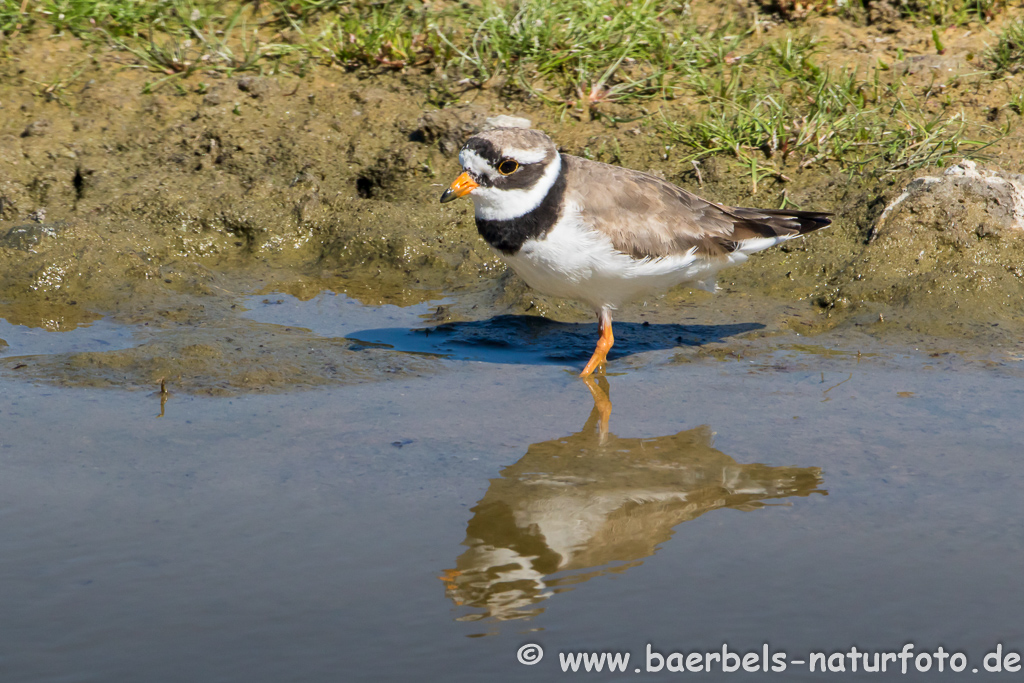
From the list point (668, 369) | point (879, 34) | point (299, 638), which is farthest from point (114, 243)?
point (879, 34)

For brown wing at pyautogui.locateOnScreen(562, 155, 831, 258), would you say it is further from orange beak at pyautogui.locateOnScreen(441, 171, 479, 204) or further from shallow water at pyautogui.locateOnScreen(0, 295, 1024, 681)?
shallow water at pyautogui.locateOnScreen(0, 295, 1024, 681)

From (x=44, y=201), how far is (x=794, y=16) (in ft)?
20.1

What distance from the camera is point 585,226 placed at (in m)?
5.59

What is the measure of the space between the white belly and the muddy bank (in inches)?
27.0

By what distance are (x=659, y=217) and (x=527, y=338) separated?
1.09m

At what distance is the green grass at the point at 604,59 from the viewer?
750 centimetres

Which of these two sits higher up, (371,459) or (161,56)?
(161,56)

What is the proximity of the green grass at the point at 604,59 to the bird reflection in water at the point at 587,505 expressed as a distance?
11.2ft

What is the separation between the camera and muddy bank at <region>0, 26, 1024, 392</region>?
19.8 feet

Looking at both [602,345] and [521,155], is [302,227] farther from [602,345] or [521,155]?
[602,345]

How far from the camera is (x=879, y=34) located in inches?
331

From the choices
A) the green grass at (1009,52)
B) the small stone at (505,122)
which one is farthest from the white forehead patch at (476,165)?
the green grass at (1009,52)

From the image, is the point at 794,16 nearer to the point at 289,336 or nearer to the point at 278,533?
the point at 289,336

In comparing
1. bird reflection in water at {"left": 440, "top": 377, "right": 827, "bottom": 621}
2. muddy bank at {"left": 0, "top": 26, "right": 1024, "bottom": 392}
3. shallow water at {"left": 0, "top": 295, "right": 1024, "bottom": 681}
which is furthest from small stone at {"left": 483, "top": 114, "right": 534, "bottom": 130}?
bird reflection in water at {"left": 440, "top": 377, "right": 827, "bottom": 621}
